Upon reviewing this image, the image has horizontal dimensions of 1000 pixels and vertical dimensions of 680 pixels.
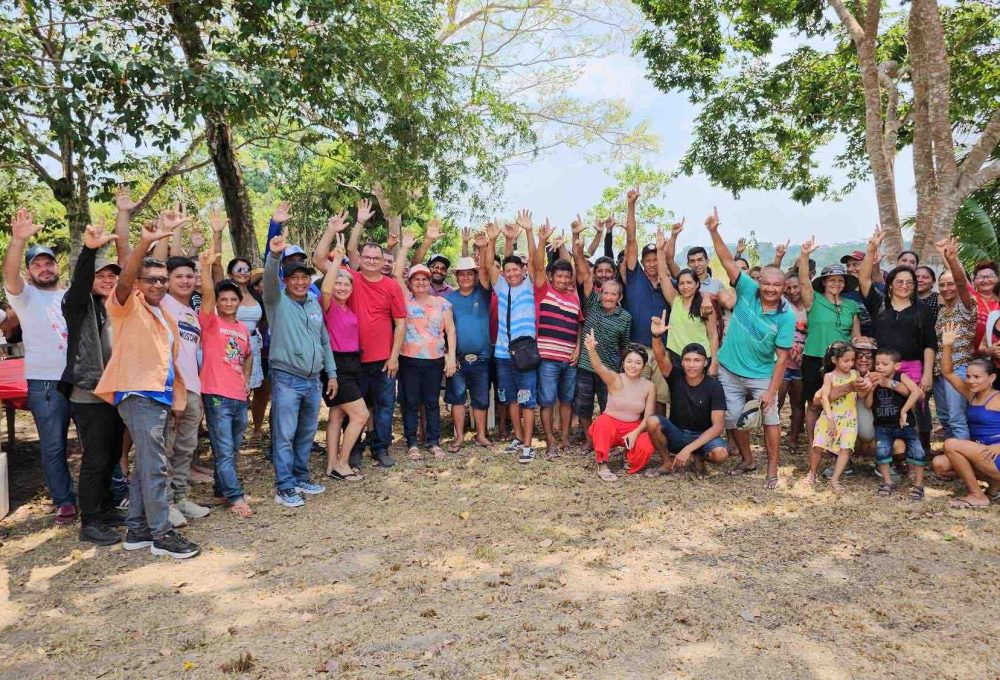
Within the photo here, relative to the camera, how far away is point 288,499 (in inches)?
220

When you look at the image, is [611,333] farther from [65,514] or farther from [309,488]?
[65,514]

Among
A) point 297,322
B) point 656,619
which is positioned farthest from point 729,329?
point 297,322

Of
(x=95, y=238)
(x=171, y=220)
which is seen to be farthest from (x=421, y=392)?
(x=95, y=238)

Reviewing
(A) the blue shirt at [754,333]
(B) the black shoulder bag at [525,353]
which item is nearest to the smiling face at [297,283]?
(B) the black shoulder bag at [525,353]

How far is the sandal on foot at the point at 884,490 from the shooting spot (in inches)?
222

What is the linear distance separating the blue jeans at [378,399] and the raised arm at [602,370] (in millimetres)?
1811

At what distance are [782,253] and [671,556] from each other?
3952 millimetres

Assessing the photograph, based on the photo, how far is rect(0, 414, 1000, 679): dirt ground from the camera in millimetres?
3303

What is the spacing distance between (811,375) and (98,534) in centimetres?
598

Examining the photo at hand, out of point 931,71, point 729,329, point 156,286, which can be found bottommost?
point 729,329

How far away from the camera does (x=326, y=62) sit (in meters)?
7.23

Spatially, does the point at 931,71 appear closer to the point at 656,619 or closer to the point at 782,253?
the point at 782,253

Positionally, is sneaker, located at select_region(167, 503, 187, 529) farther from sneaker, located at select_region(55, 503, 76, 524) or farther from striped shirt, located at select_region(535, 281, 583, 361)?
striped shirt, located at select_region(535, 281, 583, 361)

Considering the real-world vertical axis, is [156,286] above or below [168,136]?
below
